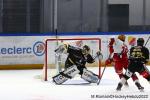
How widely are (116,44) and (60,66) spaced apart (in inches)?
61.3

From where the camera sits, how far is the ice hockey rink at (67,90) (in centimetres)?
664

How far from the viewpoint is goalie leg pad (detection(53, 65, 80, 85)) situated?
7.73m

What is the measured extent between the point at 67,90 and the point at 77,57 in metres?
0.58

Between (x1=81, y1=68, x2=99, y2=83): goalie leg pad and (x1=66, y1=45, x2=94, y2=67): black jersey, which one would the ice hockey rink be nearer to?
(x1=81, y1=68, x2=99, y2=83): goalie leg pad

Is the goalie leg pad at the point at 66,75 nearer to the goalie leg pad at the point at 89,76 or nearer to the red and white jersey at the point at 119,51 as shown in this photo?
the goalie leg pad at the point at 89,76

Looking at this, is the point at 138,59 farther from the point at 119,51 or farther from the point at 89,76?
the point at 89,76

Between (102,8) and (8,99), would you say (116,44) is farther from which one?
(102,8)

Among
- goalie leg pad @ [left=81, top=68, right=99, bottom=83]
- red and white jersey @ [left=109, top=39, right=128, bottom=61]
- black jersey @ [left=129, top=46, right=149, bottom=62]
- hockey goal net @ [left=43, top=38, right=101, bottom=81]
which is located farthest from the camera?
hockey goal net @ [left=43, top=38, right=101, bottom=81]

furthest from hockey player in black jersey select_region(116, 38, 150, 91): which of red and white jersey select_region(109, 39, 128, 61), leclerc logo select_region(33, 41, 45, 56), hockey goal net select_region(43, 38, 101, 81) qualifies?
leclerc logo select_region(33, 41, 45, 56)

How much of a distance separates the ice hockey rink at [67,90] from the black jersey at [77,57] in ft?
1.21

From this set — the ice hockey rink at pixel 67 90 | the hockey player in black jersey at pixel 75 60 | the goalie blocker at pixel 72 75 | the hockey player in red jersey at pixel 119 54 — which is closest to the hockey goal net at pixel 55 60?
the ice hockey rink at pixel 67 90

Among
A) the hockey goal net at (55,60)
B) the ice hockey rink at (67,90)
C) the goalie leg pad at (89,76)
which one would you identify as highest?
the hockey goal net at (55,60)

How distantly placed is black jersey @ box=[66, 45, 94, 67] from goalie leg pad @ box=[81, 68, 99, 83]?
0.44 feet

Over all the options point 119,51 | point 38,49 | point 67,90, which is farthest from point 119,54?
point 38,49
